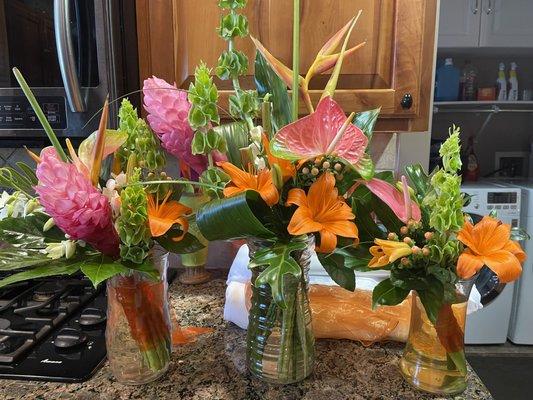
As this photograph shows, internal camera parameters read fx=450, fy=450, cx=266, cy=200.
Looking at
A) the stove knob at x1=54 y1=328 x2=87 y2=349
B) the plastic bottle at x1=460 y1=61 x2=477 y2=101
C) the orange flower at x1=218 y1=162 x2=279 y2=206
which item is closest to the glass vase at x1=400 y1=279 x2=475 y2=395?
the orange flower at x1=218 y1=162 x2=279 y2=206

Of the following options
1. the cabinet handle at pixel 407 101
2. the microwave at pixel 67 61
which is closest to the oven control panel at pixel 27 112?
the microwave at pixel 67 61

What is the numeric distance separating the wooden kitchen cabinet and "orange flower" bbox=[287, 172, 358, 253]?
0.54 meters

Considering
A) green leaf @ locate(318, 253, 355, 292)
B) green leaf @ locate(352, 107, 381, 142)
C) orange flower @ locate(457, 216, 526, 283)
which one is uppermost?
green leaf @ locate(352, 107, 381, 142)

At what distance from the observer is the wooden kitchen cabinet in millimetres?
1023

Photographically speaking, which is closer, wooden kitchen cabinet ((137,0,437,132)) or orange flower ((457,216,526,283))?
orange flower ((457,216,526,283))

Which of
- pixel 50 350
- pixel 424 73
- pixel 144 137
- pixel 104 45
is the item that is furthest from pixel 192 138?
pixel 424 73

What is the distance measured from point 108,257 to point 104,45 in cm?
63

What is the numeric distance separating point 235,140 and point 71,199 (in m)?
0.22

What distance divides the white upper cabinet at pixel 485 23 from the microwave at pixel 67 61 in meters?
2.11

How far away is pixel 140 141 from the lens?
1.93 feet

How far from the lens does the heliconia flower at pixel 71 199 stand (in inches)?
18.9

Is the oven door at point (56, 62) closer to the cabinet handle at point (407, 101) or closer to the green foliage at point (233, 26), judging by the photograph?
the green foliage at point (233, 26)

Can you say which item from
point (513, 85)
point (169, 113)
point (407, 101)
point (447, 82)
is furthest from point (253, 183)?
point (513, 85)

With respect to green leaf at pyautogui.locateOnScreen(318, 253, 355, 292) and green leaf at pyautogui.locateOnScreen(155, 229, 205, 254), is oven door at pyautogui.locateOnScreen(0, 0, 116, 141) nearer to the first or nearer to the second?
green leaf at pyautogui.locateOnScreen(155, 229, 205, 254)
